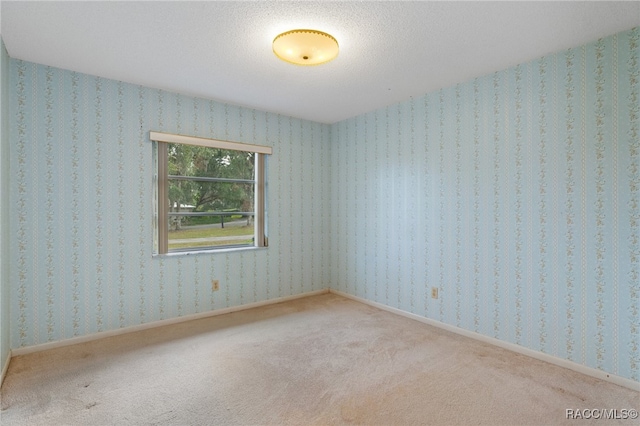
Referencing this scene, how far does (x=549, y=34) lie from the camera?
2.30 m

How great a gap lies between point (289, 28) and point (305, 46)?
156mm

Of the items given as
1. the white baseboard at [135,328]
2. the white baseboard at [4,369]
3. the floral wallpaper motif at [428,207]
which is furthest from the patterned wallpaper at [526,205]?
the white baseboard at [4,369]

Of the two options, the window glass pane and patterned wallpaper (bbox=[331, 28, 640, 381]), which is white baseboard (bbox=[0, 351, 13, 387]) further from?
patterned wallpaper (bbox=[331, 28, 640, 381])

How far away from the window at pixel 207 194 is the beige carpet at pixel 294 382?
103 cm

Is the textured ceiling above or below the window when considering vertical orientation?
above

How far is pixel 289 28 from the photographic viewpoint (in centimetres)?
219

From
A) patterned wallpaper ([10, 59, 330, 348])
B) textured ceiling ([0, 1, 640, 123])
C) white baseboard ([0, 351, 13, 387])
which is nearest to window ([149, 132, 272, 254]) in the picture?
patterned wallpaper ([10, 59, 330, 348])

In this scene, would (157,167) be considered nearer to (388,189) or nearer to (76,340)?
(76,340)

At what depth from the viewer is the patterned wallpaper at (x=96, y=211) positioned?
2.75m

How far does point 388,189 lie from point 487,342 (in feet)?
6.04

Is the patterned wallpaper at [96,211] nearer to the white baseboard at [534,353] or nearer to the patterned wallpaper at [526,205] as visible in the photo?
the patterned wallpaper at [526,205]

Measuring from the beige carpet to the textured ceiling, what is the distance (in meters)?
2.36

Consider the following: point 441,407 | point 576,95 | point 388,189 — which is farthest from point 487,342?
point 576,95

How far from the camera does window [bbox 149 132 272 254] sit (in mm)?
3463
